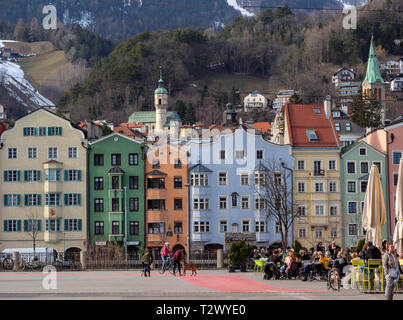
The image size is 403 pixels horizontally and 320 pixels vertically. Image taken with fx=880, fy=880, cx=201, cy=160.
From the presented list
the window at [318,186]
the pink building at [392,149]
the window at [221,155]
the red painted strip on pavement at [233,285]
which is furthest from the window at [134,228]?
the red painted strip on pavement at [233,285]

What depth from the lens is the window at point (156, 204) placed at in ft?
235

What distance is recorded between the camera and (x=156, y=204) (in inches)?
2827

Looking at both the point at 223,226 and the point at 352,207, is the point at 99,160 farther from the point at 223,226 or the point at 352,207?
the point at 352,207

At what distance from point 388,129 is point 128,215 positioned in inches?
892

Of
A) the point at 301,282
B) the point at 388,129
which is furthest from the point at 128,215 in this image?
the point at 301,282

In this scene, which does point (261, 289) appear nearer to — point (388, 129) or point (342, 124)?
point (388, 129)

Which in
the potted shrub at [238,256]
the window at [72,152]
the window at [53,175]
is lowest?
the potted shrub at [238,256]

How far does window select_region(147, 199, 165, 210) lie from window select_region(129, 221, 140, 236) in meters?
1.69

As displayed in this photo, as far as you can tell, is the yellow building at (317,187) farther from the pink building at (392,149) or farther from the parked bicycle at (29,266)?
the parked bicycle at (29,266)

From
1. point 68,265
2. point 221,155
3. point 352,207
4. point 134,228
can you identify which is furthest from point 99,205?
point 68,265

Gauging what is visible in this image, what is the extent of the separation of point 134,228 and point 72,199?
5595 millimetres

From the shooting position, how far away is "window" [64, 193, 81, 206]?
71.6 metres
